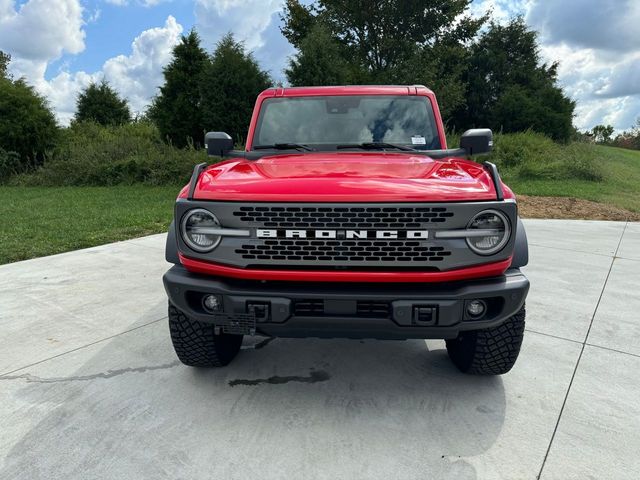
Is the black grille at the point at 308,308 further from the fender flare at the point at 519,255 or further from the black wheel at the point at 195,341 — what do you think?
the fender flare at the point at 519,255

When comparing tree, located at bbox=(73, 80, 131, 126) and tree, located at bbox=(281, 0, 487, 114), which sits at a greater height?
tree, located at bbox=(281, 0, 487, 114)

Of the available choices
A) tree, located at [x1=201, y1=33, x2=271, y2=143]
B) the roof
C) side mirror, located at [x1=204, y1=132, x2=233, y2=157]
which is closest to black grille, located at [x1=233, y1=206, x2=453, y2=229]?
side mirror, located at [x1=204, y1=132, x2=233, y2=157]

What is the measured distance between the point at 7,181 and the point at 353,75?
13827mm

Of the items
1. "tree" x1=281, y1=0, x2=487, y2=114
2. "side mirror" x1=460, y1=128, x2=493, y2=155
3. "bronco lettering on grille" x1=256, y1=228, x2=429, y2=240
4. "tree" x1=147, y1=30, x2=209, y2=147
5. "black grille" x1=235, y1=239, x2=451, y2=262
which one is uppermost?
"tree" x1=281, y1=0, x2=487, y2=114

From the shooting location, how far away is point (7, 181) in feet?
59.1

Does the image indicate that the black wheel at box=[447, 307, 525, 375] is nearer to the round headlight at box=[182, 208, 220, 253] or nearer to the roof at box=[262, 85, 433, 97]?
the round headlight at box=[182, 208, 220, 253]

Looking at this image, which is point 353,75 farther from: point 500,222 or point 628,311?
point 500,222

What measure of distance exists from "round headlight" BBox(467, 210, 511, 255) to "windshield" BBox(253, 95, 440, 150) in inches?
50.9

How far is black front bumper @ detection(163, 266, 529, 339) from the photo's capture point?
2193 mm

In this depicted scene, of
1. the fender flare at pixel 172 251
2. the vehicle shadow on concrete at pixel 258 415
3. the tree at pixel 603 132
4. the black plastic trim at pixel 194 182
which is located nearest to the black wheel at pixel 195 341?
the vehicle shadow on concrete at pixel 258 415

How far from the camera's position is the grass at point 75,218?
6730mm

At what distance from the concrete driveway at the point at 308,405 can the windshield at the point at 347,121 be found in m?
1.48

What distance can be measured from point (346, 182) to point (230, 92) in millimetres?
15268

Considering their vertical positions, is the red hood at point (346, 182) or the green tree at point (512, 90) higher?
the green tree at point (512, 90)
